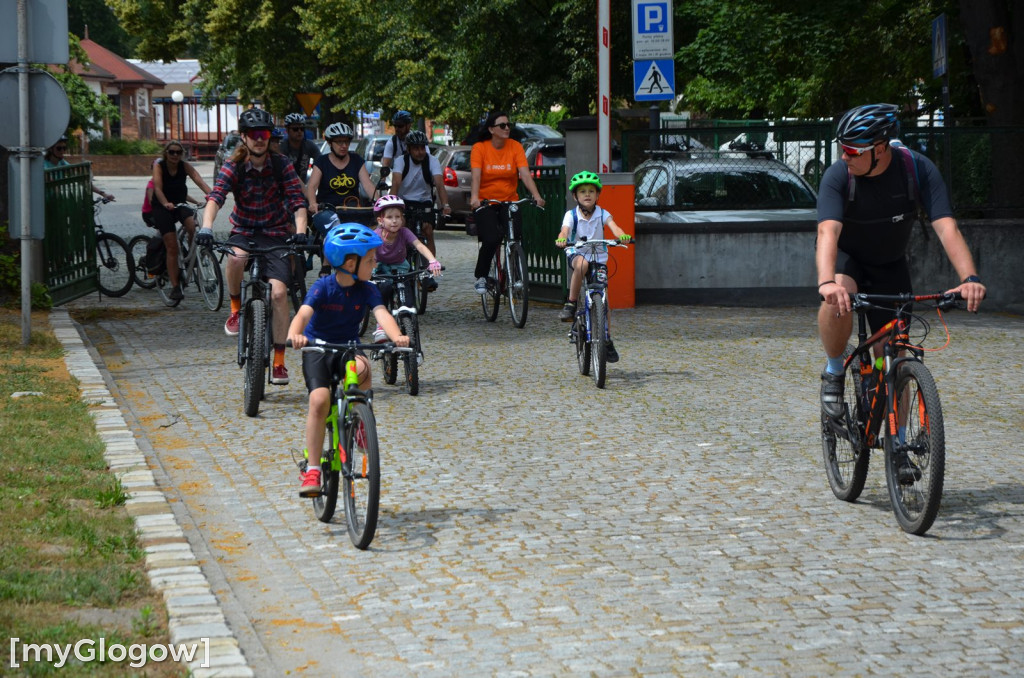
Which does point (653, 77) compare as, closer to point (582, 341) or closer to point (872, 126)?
point (582, 341)

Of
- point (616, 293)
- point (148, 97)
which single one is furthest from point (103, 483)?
point (148, 97)

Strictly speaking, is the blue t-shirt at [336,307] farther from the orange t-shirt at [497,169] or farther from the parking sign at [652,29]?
the parking sign at [652,29]

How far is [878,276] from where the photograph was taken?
276 inches

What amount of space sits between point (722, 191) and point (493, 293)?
3373 mm

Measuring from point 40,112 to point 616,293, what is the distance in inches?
250

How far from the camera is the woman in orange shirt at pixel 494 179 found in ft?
46.9

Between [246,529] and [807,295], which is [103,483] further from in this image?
[807,295]

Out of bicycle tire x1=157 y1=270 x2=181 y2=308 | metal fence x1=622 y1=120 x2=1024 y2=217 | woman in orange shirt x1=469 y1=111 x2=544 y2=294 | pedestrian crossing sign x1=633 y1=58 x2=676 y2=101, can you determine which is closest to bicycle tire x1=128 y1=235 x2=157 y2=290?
bicycle tire x1=157 y1=270 x2=181 y2=308

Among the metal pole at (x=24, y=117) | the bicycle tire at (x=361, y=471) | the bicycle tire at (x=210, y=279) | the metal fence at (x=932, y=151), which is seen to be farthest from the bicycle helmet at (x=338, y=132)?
the bicycle tire at (x=361, y=471)

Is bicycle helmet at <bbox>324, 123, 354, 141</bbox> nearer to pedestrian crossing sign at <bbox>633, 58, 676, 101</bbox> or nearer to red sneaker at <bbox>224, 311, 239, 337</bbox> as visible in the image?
red sneaker at <bbox>224, 311, 239, 337</bbox>

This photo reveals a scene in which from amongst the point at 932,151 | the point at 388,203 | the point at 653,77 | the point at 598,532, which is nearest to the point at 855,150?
the point at 598,532

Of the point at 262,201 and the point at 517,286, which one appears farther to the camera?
the point at 517,286

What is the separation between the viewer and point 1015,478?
7.65m

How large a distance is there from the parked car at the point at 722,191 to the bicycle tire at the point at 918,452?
32.5ft
